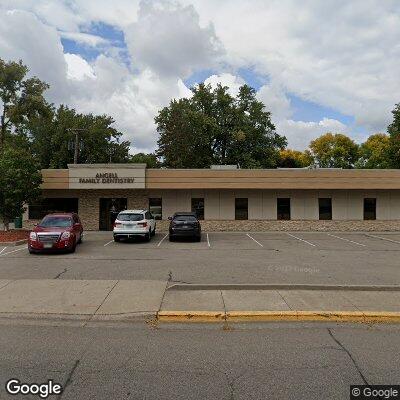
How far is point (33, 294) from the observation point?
897 cm

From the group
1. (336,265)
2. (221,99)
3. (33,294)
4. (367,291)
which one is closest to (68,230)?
(33,294)

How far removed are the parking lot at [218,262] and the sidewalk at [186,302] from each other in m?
1.20

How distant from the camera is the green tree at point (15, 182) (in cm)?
2202

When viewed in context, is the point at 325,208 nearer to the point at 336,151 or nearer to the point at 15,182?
the point at 15,182

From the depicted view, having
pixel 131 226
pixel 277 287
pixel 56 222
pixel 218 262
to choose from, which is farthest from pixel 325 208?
pixel 277 287

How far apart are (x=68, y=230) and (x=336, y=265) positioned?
1060cm

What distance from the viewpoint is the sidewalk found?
7.50 metres

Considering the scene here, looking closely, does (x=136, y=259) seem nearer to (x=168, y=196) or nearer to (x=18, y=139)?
(x=168, y=196)

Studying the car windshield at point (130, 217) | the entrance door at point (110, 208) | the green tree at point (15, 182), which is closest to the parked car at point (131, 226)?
the car windshield at point (130, 217)

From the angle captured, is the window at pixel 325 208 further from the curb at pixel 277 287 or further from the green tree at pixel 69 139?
the green tree at pixel 69 139

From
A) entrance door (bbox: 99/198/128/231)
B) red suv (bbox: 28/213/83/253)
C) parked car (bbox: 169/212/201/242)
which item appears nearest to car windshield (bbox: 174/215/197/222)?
parked car (bbox: 169/212/201/242)

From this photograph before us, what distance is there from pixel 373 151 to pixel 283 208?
154ft

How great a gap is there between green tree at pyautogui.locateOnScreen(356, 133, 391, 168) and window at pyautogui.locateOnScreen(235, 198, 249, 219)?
132ft

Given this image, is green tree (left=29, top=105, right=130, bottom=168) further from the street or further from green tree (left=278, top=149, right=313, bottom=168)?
the street
